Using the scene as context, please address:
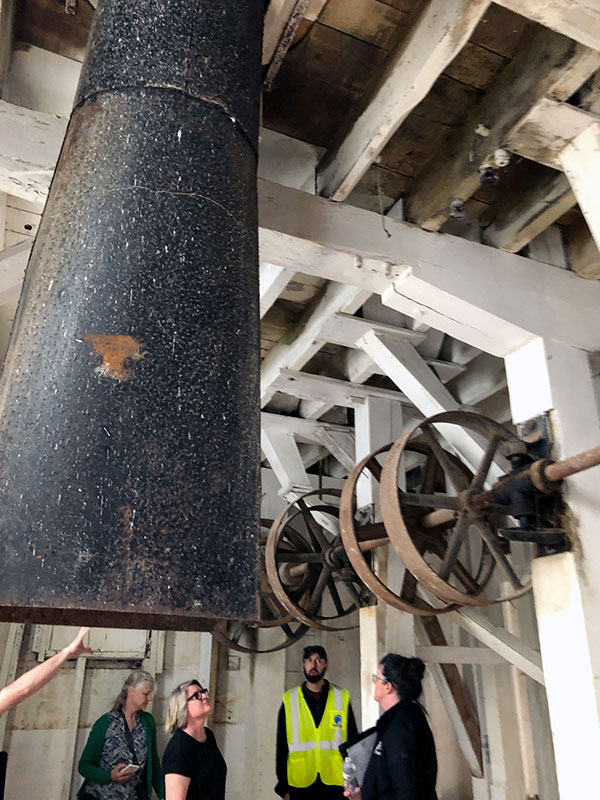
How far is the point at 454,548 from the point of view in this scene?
2430 millimetres

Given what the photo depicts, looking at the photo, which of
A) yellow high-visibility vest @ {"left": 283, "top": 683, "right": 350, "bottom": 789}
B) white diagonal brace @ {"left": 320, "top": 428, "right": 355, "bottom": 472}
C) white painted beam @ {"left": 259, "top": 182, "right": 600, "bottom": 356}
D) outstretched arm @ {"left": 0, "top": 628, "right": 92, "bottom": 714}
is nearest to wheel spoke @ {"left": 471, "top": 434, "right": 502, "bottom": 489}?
white painted beam @ {"left": 259, "top": 182, "right": 600, "bottom": 356}

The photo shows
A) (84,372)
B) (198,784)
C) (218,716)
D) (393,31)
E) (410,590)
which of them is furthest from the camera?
(218,716)

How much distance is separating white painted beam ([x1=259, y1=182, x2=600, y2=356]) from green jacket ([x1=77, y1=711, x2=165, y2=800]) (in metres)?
2.83

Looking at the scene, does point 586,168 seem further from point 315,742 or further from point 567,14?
point 315,742

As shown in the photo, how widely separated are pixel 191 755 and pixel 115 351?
246cm

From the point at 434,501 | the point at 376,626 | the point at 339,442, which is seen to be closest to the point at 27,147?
the point at 434,501

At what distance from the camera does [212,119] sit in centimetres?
128

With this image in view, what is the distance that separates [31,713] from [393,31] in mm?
5816

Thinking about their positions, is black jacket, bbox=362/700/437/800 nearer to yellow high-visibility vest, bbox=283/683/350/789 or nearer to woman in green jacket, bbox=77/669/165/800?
yellow high-visibility vest, bbox=283/683/350/789

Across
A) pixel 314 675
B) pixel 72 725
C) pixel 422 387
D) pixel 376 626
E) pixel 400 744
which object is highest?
pixel 422 387

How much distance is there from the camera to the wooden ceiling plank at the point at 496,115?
1873mm

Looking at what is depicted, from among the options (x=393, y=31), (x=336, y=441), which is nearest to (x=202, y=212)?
(x=393, y=31)

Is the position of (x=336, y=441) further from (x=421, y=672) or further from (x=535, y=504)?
(x=535, y=504)

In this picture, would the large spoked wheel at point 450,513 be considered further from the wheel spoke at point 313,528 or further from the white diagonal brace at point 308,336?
the wheel spoke at point 313,528
